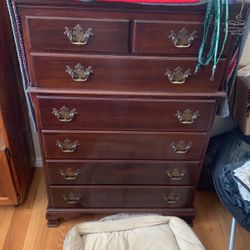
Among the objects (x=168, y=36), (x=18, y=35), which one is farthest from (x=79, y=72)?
(x=168, y=36)

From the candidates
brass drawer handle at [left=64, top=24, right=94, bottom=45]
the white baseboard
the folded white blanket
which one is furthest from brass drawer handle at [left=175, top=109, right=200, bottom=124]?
the white baseboard

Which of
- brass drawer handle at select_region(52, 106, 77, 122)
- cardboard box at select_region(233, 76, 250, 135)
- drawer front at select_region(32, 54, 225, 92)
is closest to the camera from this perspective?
drawer front at select_region(32, 54, 225, 92)

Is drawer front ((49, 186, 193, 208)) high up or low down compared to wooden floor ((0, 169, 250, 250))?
up

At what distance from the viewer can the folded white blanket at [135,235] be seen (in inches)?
53.6

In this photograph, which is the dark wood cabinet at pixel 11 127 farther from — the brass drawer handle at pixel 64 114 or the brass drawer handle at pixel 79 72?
the brass drawer handle at pixel 79 72

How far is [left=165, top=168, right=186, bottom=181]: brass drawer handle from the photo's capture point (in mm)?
1363

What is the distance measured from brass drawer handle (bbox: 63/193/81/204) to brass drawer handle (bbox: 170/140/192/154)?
53 cm

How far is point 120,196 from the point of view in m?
1.45

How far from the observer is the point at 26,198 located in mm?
1682

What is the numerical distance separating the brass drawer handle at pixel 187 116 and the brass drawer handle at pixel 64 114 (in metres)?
0.42

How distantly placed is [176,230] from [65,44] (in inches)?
40.2

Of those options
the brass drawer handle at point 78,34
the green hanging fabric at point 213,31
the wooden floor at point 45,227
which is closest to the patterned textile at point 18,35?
the brass drawer handle at point 78,34

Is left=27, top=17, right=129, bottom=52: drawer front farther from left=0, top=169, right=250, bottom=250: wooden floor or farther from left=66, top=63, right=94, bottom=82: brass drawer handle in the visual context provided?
left=0, top=169, right=250, bottom=250: wooden floor

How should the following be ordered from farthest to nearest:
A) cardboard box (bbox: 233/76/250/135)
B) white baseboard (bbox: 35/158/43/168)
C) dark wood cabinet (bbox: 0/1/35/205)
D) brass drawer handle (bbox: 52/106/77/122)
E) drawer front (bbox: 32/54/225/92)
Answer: white baseboard (bbox: 35/158/43/168), cardboard box (bbox: 233/76/250/135), dark wood cabinet (bbox: 0/1/35/205), brass drawer handle (bbox: 52/106/77/122), drawer front (bbox: 32/54/225/92)
